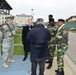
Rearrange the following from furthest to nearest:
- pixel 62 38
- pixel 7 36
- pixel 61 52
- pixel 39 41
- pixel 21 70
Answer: pixel 7 36
pixel 21 70
pixel 61 52
pixel 62 38
pixel 39 41

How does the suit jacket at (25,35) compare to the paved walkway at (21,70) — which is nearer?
the paved walkway at (21,70)

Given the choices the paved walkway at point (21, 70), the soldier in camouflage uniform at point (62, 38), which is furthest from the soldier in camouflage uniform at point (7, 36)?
the soldier in camouflage uniform at point (62, 38)

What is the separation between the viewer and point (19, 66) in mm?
8812

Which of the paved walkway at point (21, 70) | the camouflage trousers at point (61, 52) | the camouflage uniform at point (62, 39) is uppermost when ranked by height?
the camouflage uniform at point (62, 39)

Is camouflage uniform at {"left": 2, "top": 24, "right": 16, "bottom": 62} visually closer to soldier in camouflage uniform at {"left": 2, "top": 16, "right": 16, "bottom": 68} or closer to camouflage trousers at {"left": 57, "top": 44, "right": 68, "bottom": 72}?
soldier in camouflage uniform at {"left": 2, "top": 16, "right": 16, "bottom": 68}

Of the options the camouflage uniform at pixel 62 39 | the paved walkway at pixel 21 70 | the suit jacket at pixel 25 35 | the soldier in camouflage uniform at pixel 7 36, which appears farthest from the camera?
the suit jacket at pixel 25 35

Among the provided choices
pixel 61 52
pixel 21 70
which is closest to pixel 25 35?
pixel 21 70

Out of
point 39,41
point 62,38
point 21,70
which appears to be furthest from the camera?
point 21,70

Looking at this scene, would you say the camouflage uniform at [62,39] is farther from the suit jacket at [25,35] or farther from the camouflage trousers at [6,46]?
the suit jacket at [25,35]

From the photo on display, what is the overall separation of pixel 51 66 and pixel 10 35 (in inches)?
67.9

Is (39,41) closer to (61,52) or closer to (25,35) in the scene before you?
(61,52)

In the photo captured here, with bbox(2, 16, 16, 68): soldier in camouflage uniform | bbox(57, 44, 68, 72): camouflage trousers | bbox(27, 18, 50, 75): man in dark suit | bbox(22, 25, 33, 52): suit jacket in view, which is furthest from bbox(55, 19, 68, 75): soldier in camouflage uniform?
bbox(22, 25, 33, 52): suit jacket

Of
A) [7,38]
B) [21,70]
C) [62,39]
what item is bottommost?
[21,70]

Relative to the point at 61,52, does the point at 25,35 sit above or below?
above
